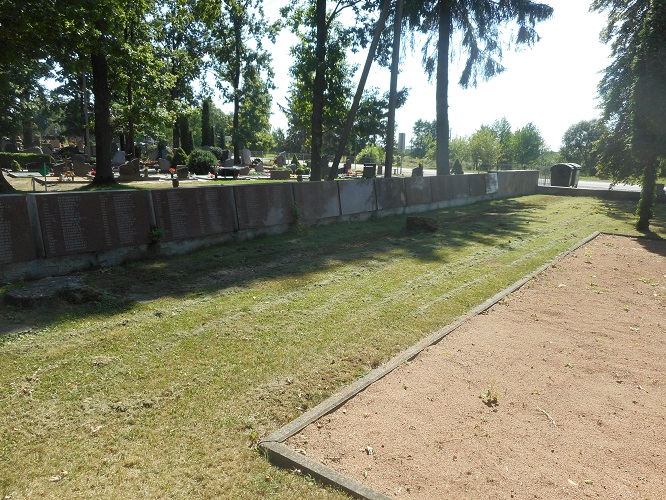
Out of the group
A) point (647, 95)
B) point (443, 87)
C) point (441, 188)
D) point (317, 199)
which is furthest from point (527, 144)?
point (317, 199)

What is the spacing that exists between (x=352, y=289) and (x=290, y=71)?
18.9 meters

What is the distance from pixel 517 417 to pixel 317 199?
9.33m

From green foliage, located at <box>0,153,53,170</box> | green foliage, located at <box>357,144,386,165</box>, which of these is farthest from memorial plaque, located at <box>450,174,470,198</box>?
green foliage, located at <box>357,144,386,165</box>

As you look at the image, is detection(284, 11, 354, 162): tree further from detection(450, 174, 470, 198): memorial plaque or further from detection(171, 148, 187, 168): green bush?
detection(171, 148, 187, 168): green bush

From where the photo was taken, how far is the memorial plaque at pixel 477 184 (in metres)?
21.2

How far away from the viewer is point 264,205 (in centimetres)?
1092

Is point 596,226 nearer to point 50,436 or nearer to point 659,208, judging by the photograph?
point 659,208

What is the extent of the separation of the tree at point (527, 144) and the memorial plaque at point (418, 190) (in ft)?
189

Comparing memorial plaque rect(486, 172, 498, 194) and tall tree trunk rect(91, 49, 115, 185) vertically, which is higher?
tall tree trunk rect(91, 49, 115, 185)

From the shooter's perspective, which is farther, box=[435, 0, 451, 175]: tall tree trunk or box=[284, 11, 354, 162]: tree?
box=[435, 0, 451, 175]: tall tree trunk

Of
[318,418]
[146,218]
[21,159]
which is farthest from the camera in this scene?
[21,159]

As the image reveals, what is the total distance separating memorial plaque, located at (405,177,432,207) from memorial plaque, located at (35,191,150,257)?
10.3m

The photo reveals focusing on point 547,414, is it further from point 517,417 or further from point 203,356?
point 203,356

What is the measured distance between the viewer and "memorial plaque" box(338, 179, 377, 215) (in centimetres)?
1359
